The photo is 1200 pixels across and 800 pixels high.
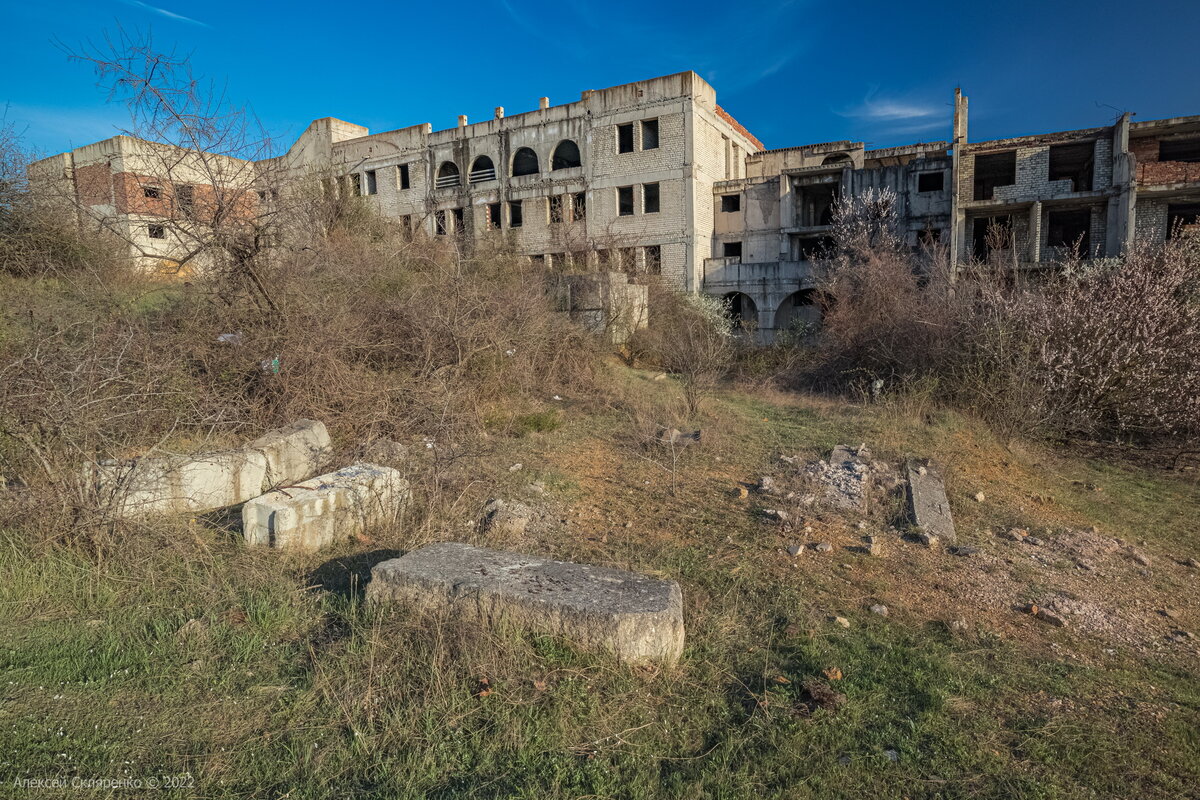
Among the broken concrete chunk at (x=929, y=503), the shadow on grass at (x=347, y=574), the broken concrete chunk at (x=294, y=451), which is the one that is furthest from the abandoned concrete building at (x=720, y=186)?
the shadow on grass at (x=347, y=574)

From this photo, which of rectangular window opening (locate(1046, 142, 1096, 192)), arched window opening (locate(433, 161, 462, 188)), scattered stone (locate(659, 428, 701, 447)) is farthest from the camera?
arched window opening (locate(433, 161, 462, 188))

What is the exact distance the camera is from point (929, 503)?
5988 mm

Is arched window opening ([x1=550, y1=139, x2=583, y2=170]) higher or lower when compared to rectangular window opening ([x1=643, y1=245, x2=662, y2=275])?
higher

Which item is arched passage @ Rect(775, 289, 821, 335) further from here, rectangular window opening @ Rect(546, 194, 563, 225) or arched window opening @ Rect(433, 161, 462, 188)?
arched window opening @ Rect(433, 161, 462, 188)

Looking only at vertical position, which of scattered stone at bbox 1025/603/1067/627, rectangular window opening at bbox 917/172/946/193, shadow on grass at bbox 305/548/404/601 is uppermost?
rectangular window opening at bbox 917/172/946/193

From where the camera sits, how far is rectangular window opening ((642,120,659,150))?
23.9 m

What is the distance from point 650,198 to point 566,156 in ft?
12.9

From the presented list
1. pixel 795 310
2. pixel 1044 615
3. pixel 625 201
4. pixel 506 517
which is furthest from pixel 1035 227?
pixel 506 517

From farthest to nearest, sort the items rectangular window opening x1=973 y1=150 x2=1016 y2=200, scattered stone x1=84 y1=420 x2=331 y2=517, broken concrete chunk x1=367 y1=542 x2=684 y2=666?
rectangular window opening x1=973 y1=150 x2=1016 y2=200 < scattered stone x1=84 y1=420 x2=331 y2=517 < broken concrete chunk x1=367 y1=542 x2=684 y2=666

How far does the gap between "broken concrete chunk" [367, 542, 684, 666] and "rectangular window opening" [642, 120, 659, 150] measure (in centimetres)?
2254

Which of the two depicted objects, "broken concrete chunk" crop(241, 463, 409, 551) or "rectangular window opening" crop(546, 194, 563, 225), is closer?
"broken concrete chunk" crop(241, 463, 409, 551)

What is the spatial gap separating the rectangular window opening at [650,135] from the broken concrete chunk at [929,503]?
19681 millimetres

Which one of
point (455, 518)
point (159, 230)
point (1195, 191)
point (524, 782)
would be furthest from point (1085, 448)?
point (1195, 191)

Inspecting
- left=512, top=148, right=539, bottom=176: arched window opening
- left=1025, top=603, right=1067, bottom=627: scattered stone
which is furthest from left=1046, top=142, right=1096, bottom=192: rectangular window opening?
left=1025, top=603, right=1067, bottom=627: scattered stone
